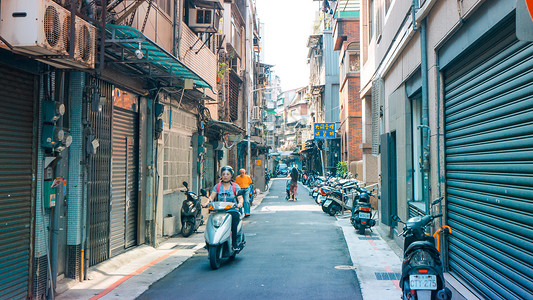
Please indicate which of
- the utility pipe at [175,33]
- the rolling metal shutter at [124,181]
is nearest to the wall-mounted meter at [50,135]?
the rolling metal shutter at [124,181]

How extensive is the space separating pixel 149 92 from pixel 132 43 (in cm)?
355

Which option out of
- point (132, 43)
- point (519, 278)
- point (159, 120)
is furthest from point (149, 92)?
point (519, 278)

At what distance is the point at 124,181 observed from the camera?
9.70 meters

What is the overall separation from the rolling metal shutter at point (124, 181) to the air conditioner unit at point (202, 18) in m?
4.17

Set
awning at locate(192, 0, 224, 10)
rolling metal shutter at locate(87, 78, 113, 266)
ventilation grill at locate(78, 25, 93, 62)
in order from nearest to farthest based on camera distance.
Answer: ventilation grill at locate(78, 25, 93, 62), rolling metal shutter at locate(87, 78, 113, 266), awning at locate(192, 0, 224, 10)

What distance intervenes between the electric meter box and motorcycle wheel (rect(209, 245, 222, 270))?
9.28ft

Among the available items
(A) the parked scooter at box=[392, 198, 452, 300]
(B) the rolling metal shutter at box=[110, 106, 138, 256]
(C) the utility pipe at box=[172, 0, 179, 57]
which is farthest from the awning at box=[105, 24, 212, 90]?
(A) the parked scooter at box=[392, 198, 452, 300]

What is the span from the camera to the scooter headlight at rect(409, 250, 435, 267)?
5031 millimetres

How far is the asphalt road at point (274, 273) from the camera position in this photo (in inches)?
261

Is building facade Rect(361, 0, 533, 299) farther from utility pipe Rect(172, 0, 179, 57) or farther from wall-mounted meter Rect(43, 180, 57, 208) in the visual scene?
wall-mounted meter Rect(43, 180, 57, 208)

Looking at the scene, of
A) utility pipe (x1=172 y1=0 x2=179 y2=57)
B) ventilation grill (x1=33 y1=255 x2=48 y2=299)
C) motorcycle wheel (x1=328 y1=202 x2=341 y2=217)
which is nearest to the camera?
ventilation grill (x1=33 y1=255 x2=48 y2=299)

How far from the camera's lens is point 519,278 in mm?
4430

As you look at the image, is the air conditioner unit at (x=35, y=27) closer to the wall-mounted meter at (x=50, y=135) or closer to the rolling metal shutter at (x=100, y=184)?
the wall-mounted meter at (x=50, y=135)

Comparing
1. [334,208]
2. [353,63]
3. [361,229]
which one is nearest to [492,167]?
[361,229]
